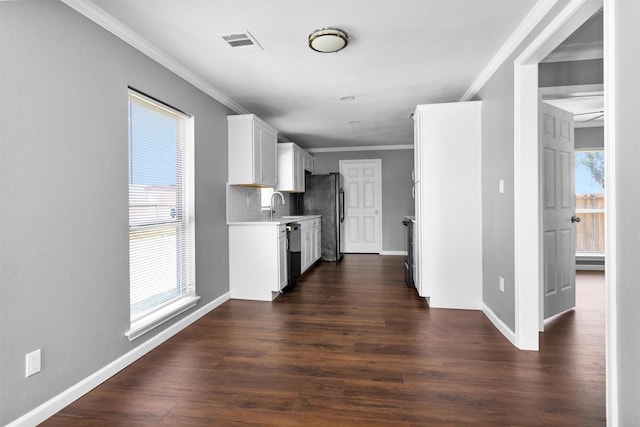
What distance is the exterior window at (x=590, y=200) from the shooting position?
5355 millimetres

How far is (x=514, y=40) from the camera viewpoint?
239 centimetres

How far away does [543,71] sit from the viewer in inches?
105

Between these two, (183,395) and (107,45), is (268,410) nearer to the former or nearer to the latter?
(183,395)

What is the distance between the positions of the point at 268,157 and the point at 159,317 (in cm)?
248

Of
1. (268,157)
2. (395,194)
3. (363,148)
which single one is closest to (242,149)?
(268,157)

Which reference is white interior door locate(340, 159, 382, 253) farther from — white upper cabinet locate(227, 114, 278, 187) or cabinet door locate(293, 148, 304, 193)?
white upper cabinet locate(227, 114, 278, 187)

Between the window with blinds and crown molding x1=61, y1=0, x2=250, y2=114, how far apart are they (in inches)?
13.7

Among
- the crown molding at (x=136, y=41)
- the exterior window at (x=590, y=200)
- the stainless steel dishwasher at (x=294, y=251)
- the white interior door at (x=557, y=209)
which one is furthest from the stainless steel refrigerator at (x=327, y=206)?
the exterior window at (x=590, y=200)

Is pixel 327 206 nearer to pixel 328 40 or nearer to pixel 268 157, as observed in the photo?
pixel 268 157

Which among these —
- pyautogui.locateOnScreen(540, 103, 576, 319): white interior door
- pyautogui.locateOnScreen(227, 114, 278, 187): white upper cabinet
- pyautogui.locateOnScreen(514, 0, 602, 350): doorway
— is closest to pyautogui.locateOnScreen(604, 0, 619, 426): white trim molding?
pyautogui.locateOnScreen(514, 0, 602, 350): doorway

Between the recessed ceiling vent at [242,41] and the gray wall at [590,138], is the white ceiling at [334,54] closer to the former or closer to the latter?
the recessed ceiling vent at [242,41]

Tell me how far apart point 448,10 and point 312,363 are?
256 centimetres

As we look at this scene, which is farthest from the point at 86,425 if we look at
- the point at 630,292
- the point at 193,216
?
the point at 630,292

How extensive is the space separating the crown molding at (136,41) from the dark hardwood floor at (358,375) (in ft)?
7.67
